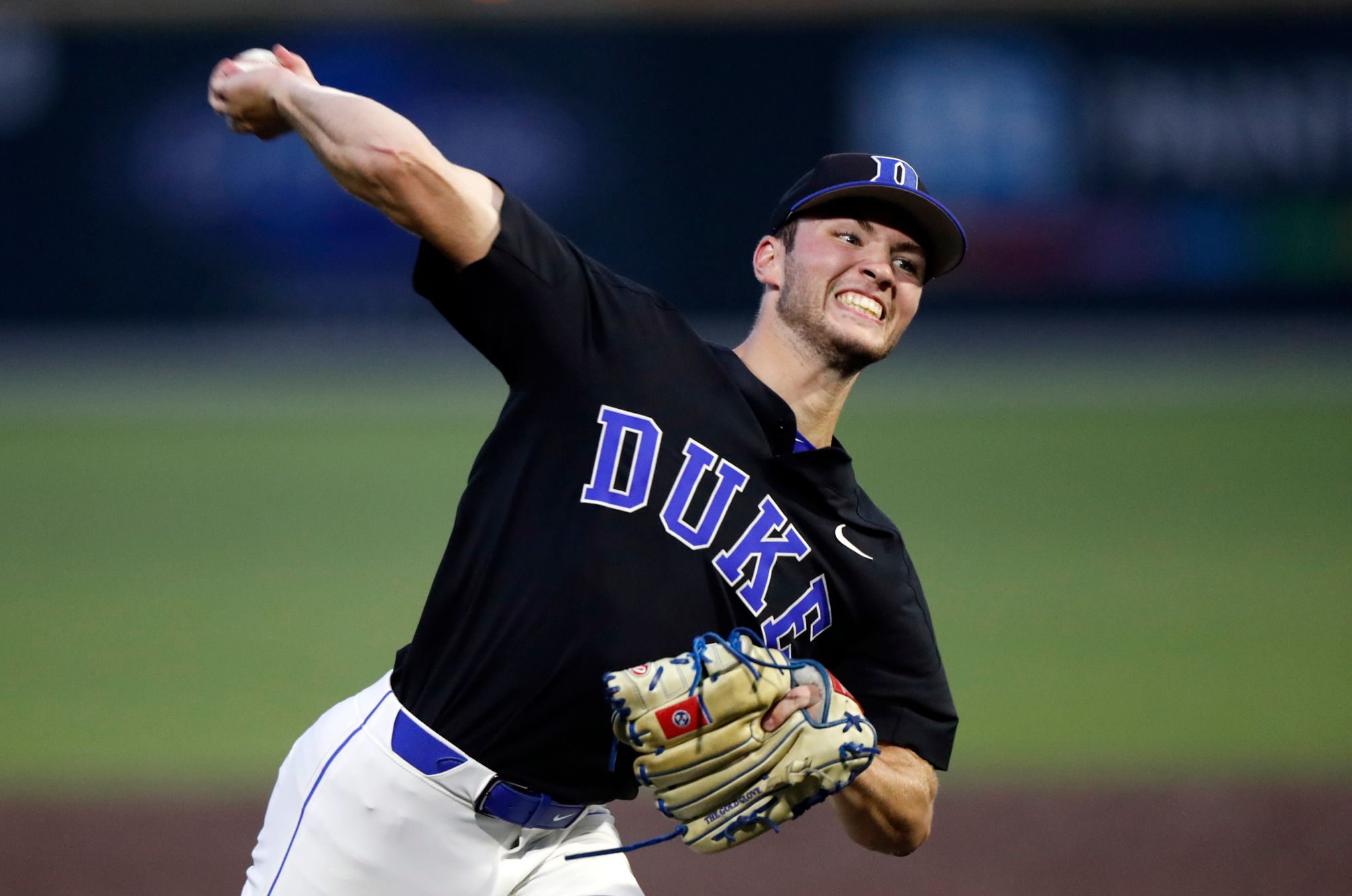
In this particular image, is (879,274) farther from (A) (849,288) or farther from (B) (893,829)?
(B) (893,829)

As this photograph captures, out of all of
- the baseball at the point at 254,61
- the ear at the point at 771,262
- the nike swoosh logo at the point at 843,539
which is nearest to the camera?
the baseball at the point at 254,61

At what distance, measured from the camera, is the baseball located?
2982 millimetres

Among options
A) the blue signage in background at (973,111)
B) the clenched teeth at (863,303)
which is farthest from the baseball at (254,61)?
the blue signage in background at (973,111)

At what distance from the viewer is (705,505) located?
2.99 m

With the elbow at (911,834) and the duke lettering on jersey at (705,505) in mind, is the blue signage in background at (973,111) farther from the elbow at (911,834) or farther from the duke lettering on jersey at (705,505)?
the duke lettering on jersey at (705,505)

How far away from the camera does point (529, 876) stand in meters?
3.12

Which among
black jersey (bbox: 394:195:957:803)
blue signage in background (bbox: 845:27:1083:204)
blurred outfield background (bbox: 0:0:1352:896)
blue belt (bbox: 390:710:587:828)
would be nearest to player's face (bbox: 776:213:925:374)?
black jersey (bbox: 394:195:957:803)

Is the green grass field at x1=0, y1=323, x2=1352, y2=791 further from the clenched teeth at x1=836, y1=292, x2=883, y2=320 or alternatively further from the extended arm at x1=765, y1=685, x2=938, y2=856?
the clenched teeth at x1=836, y1=292, x2=883, y2=320

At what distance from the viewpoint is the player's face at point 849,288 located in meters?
3.21

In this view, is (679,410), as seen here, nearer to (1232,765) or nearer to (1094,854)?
(1094,854)

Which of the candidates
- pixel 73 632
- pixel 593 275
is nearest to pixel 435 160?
pixel 593 275

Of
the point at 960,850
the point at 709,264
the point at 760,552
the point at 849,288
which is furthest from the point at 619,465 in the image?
the point at 709,264

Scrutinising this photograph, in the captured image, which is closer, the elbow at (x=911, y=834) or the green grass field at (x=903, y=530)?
the elbow at (x=911, y=834)

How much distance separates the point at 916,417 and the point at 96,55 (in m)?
9.76
